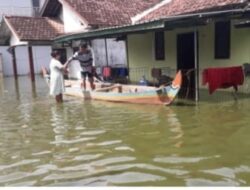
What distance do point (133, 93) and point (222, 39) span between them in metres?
4.10

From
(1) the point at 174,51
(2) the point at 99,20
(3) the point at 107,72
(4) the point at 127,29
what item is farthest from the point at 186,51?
(2) the point at 99,20

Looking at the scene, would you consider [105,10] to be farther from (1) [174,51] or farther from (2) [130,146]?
(2) [130,146]

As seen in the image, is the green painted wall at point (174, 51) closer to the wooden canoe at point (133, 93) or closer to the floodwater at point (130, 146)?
the floodwater at point (130, 146)

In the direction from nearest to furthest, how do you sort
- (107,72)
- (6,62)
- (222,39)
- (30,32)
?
1. (222,39)
2. (107,72)
3. (30,32)
4. (6,62)

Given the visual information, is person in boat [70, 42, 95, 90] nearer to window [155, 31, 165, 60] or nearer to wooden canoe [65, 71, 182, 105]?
wooden canoe [65, 71, 182, 105]

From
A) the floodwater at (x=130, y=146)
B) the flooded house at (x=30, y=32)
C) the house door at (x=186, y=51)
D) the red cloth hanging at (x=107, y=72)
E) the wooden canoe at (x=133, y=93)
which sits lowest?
the floodwater at (x=130, y=146)

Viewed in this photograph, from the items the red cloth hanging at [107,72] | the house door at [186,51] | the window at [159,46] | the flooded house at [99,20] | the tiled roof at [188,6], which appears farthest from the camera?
the flooded house at [99,20]

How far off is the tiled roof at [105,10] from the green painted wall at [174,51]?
1.75 m

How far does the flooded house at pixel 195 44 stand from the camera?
1177 centimetres

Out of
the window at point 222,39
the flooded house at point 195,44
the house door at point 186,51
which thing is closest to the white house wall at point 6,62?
the flooded house at point 195,44

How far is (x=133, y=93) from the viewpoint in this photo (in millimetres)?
12453

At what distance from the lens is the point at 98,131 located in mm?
8812

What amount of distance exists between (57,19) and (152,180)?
73.6ft

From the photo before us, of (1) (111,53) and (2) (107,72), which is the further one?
(1) (111,53)
